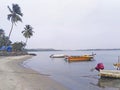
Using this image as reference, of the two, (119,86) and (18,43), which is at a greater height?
(18,43)

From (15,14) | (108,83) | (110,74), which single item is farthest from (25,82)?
(15,14)

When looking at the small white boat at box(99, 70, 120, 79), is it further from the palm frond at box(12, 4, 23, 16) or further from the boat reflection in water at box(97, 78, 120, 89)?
the palm frond at box(12, 4, 23, 16)

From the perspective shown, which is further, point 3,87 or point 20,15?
point 20,15

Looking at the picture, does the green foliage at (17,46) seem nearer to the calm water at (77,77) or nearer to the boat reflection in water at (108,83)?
the calm water at (77,77)

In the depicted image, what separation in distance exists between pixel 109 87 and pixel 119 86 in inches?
42.6

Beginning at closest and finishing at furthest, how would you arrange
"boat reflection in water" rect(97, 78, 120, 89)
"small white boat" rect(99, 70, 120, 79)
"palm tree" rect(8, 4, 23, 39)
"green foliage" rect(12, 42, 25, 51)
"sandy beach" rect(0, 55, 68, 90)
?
"sandy beach" rect(0, 55, 68, 90)
"boat reflection in water" rect(97, 78, 120, 89)
"small white boat" rect(99, 70, 120, 79)
"palm tree" rect(8, 4, 23, 39)
"green foliage" rect(12, 42, 25, 51)

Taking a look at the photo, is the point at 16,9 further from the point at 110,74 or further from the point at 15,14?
the point at 110,74

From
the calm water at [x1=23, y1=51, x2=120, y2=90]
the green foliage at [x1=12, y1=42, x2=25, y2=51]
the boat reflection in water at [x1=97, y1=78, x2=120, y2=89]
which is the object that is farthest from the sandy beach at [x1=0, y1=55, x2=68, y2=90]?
the green foliage at [x1=12, y1=42, x2=25, y2=51]

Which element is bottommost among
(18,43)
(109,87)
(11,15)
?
(109,87)

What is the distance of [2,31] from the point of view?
365 feet

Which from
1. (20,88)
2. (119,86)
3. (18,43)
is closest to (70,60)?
(18,43)

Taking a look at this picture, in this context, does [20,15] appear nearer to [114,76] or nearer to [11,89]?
[114,76]

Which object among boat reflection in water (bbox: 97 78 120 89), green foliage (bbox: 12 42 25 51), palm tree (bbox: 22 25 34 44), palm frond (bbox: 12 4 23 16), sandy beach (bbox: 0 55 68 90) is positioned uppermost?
palm frond (bbox: 12 4 23 16)

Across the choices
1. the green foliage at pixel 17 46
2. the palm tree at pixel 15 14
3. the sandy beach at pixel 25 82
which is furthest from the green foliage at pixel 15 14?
the sandy beach at pixel 25 82
